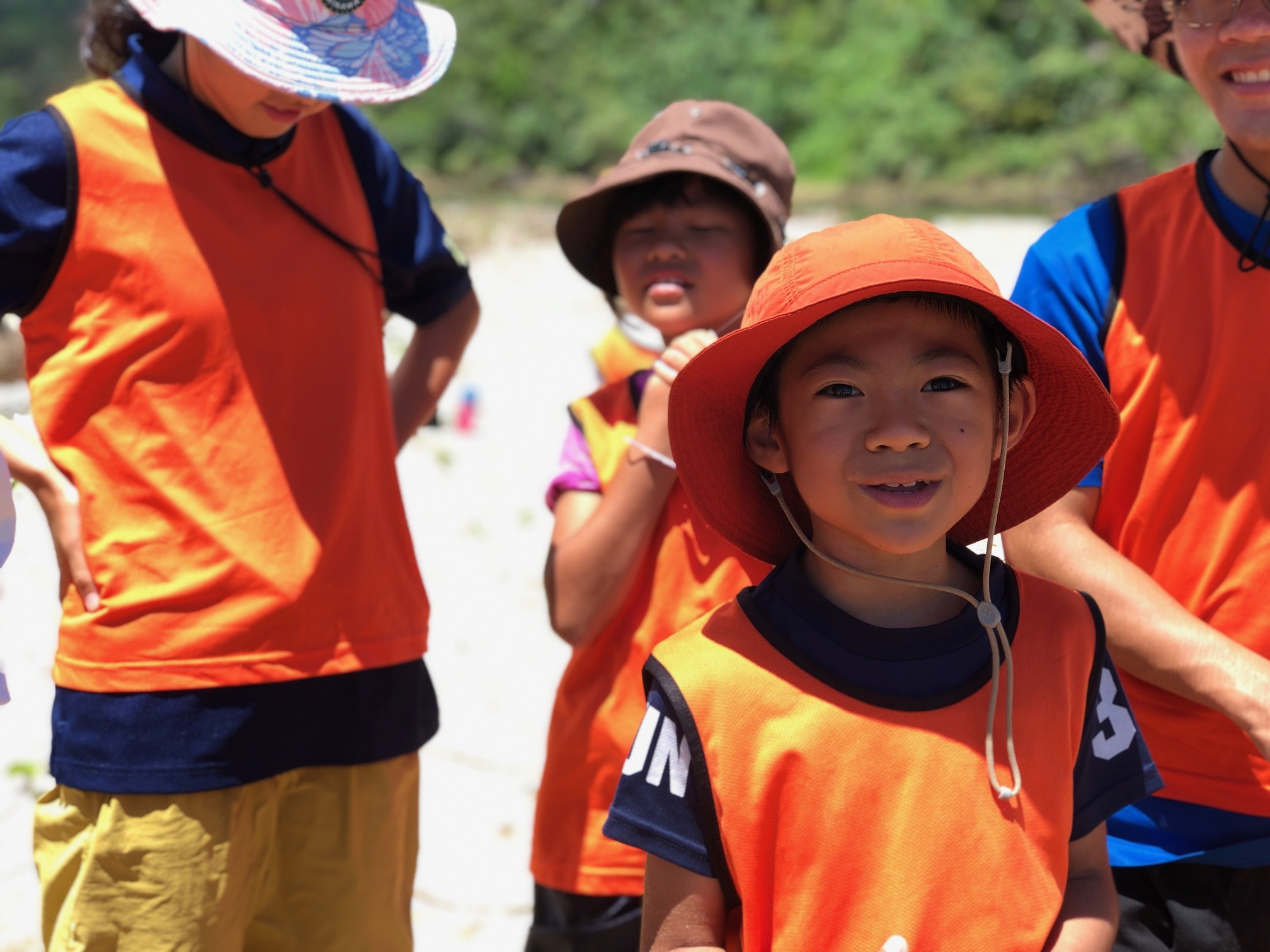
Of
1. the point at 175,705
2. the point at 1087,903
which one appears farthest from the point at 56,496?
the point at 1087,903

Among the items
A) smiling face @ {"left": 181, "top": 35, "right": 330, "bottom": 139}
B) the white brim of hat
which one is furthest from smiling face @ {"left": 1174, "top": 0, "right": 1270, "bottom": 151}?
smiling face @ {"left": 181, "top": 35, "right": 330, "bottom": 139}

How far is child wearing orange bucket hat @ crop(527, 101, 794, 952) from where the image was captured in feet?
7.21

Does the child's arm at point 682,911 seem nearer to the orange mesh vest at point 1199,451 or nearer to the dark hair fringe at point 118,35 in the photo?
the orange mesh vest at point 1199,451

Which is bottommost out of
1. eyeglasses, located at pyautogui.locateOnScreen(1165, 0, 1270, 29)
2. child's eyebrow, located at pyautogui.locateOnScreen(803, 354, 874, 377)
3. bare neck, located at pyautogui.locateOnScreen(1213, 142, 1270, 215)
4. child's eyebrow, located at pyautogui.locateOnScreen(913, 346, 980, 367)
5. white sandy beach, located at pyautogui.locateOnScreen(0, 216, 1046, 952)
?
white sandy beach, located at pyautogui.locateOnScreen(0, 216, 1046, 952)

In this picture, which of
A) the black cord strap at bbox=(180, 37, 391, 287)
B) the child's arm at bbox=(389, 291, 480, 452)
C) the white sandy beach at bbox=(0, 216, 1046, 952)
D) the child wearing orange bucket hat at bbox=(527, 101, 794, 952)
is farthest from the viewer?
the white sandy beach at bbox=(0, 216, 1046, 952)

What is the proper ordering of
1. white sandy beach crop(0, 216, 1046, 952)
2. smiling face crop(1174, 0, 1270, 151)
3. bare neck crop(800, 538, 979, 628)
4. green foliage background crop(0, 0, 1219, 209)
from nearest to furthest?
1. bare neck crop(800, 538, 979, 628)
2. smiling face crop(1174, 0, 1270, 151)
3. white sandy beach crop(0, 216, 1046, 952)
4. green foliage background crop(0, 0, 1219, 209)

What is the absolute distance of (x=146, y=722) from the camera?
6.51ft

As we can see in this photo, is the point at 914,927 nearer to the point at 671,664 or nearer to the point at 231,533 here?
the point at 671,664

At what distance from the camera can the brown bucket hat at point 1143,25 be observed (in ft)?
6.97

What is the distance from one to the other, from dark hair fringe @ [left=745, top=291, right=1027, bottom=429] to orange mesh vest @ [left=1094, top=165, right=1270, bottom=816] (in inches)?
11.4

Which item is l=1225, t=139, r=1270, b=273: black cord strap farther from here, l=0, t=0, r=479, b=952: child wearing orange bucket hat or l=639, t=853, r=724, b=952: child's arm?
l=0, t=0, r=479, b=952: child wearing orange bucket hat

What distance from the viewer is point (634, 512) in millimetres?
2182

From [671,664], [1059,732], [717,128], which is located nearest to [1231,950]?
[1059,732]

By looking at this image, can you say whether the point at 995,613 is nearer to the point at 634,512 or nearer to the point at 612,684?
the point at 634,512
